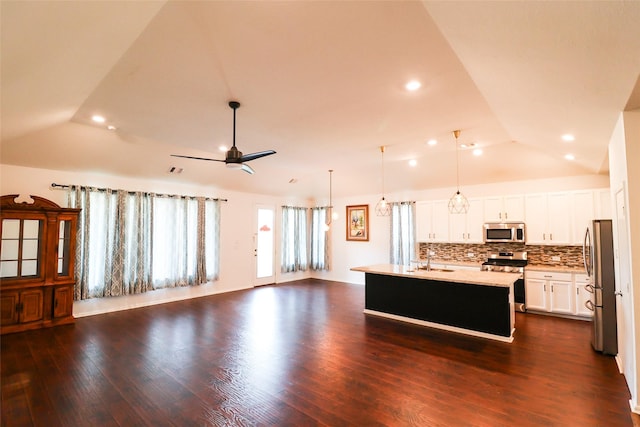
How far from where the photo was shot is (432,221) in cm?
740

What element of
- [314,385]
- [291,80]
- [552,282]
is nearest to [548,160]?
[552,282]

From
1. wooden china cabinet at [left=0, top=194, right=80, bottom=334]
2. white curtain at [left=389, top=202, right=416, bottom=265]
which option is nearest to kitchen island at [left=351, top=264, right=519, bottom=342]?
white curtain at [left=389, top=202, right=416, bottom=265]

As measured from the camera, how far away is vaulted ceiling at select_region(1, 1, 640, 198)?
178 cm

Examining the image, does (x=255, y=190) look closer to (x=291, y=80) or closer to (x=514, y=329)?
(x=291, y=80)

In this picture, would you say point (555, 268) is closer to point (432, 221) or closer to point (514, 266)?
point (514, 266)

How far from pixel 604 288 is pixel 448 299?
6.23 feet

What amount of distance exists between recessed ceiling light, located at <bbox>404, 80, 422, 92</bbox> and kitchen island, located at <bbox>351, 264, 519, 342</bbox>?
9.31 feet

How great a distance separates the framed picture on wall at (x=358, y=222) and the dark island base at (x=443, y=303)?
10.4ft

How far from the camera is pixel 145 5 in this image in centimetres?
182

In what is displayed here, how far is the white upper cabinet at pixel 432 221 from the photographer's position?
7.21 metres

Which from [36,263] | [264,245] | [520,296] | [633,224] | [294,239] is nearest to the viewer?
[633,224]

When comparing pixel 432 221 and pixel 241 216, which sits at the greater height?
pixel 241 216

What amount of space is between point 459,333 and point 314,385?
2.73 meters

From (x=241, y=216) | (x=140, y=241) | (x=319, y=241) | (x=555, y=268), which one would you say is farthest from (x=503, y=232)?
(x=140, y=241)
